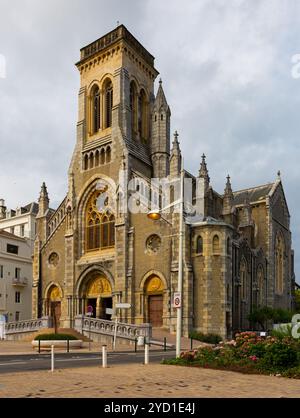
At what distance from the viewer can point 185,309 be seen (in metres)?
37.8

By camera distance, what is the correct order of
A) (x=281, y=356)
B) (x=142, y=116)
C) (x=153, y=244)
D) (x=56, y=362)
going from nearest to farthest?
(x=281, y=356) < (x=56, y=362) < (x=153, y=244) < (x=142, y=116)

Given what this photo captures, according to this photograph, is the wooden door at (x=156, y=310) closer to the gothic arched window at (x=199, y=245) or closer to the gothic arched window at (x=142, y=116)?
the gothic arched window at (x=199, y=245)

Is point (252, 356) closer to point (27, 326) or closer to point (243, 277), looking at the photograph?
point (27, 326)

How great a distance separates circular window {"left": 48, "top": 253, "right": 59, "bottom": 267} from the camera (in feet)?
157

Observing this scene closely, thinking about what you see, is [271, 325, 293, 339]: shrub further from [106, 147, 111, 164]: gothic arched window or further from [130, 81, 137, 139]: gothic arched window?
[130, 81, 137, 139]: gothic arched window

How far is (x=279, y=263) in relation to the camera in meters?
57.5

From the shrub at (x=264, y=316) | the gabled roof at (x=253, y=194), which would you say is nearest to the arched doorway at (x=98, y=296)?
the shrub at (x=264, y=316)

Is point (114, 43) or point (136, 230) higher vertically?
point (114, 43)

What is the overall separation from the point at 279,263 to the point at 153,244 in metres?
22.5

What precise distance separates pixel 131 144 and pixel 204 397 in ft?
125

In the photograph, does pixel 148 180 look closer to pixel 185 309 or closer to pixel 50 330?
pixel 185 309

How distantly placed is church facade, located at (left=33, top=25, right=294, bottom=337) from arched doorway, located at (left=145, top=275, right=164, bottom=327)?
90 mm

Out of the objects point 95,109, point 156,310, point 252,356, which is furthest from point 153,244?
point 252,356

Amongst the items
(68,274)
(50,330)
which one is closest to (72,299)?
(68,274)
